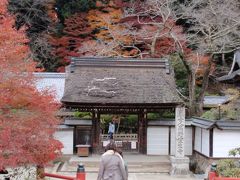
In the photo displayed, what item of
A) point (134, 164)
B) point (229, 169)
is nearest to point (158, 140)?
point (134, 164)

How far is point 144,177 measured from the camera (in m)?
17.1

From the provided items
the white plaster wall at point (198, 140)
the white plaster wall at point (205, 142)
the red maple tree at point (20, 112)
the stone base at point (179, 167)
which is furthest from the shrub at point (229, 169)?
the white plaster wall at point (198, 140)

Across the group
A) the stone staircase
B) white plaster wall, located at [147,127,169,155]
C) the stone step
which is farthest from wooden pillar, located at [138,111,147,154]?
the stone step

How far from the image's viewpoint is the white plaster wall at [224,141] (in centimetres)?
1797

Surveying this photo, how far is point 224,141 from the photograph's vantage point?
59.3ft

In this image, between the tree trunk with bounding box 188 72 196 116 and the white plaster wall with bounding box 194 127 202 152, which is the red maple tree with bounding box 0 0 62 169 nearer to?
the white plaster wall with bounding box 194 127 202 152

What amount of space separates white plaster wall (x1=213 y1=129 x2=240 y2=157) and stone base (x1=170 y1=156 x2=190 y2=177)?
1264 mm

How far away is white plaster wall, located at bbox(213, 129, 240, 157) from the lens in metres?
18.0

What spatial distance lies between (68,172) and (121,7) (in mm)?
17458

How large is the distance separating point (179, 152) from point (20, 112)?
31.1ft

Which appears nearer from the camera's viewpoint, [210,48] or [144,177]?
[144,177]

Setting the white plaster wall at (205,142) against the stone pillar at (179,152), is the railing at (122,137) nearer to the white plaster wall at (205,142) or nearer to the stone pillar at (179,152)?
the stone pillar at (179,152)

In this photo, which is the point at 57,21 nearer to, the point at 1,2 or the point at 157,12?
the point at 157,12

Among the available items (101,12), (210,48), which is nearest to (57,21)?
(101,12)
